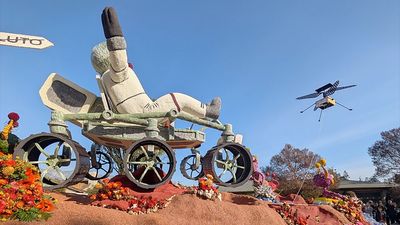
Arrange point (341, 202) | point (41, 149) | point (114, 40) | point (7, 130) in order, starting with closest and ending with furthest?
point (41, 149)
point (114, 40)
point (7, 130)
point (341, 202)

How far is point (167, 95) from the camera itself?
767cm

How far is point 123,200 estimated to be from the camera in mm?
6199

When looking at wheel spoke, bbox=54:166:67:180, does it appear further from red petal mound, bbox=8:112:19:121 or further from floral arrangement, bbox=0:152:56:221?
red petal mound, bbox=8:112:19:121

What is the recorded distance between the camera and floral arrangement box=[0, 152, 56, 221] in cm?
507

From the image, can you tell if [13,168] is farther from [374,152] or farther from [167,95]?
[374,152]

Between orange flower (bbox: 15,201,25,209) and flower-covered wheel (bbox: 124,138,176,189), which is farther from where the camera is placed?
flower-covered wheel (bbox: 124,138,176,189)

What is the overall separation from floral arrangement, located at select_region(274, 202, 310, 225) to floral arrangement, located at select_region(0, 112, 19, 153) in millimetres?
5691

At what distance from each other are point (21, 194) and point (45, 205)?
0.37 meters

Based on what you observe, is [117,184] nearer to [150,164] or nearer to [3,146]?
[150,164]

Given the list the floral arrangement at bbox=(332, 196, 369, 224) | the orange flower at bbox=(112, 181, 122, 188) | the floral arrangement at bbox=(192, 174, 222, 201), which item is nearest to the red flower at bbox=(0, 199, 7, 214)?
the orange flower at bbox=(112, 181, 122, 188)

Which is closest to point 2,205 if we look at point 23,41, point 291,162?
point 23,41

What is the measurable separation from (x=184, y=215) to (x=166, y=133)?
1976mm

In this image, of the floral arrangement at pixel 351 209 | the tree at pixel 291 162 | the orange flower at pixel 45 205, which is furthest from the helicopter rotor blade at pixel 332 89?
the tree at pixel 291 162

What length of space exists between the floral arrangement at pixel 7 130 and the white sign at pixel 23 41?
2400 mm
